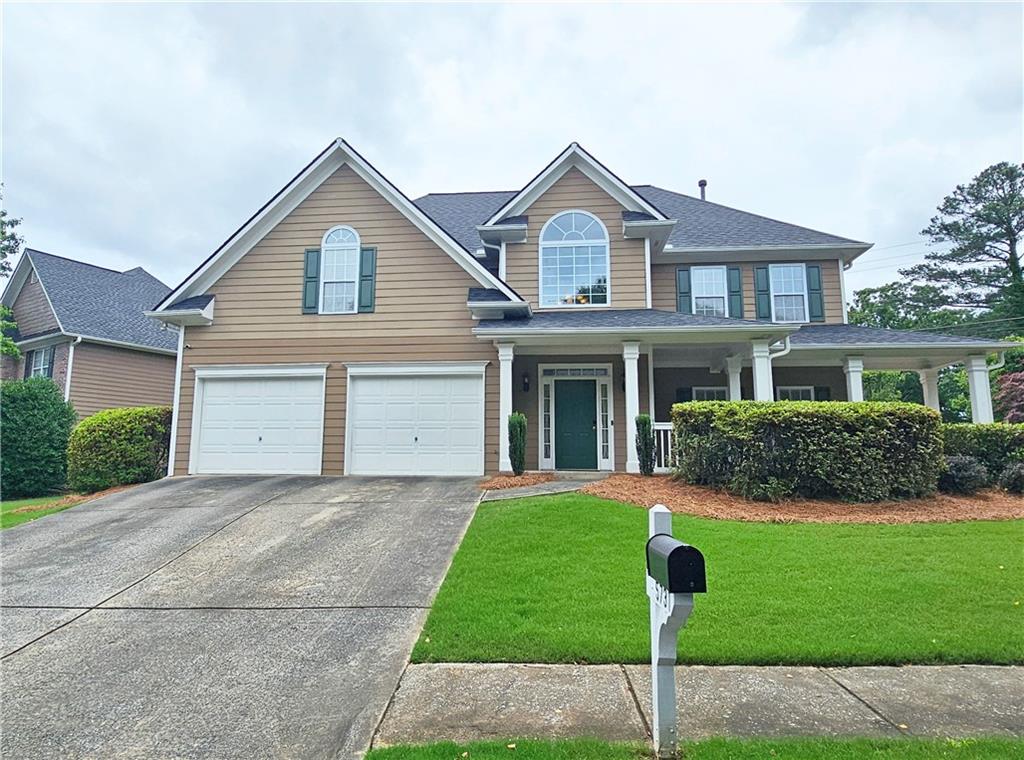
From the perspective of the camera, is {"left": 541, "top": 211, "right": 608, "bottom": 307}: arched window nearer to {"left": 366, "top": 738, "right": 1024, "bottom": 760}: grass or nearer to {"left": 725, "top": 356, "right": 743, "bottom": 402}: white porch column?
{"left": 725, "top": 356, "right": 743, "bottom": 402}: white porch column

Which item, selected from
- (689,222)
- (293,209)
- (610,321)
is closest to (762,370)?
(610,321)

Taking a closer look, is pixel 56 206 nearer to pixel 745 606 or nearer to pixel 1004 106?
pixel 745 606

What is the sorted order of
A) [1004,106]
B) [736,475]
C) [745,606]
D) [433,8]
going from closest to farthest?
1. [745,606]
2. [736,475]
3. [433,8]
4. [1004,106]

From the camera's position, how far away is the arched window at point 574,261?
1296 cm

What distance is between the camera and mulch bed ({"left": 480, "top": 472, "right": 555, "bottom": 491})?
9714 mm

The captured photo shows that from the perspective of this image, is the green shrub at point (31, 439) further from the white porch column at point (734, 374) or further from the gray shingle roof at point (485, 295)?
the white porch column at point (734, 374)

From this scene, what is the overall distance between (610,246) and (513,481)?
6207mm

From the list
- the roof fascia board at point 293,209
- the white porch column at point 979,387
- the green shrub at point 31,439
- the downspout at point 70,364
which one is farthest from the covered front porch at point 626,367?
the downspout at point 70,364

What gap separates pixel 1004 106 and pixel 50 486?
26134 mm

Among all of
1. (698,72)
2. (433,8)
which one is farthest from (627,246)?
(433,8)

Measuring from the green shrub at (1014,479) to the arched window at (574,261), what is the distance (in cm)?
777

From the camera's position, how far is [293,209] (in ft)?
41.7

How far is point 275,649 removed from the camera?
161 inches

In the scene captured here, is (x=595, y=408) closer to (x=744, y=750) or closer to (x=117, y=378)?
(x=744, y=750)
